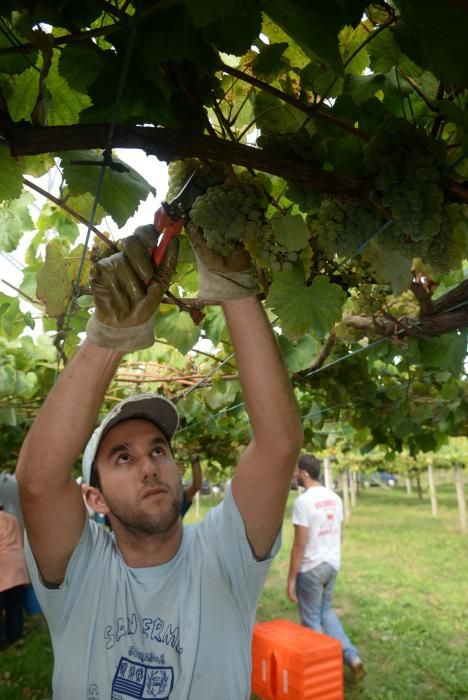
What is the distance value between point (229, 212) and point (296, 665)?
4529 mm

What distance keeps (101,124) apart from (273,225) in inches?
19.3

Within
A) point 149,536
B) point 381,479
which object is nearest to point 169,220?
point 149,536

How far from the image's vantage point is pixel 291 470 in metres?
1.79

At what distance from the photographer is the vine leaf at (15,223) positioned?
2117mm

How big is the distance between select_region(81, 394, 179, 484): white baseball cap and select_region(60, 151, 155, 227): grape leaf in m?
0.78

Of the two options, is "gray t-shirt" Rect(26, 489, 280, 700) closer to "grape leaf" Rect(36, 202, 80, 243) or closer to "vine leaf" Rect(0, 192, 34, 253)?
"vine leaf" Rect(0, 192, 34, 253)

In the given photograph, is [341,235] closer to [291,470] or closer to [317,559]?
[291,470]

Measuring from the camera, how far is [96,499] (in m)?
2.07

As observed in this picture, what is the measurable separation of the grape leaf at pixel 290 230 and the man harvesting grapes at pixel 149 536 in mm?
130

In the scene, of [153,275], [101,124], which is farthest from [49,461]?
[101,124]

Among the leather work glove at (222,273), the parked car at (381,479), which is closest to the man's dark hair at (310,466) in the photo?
the leather work glove at (222,273)

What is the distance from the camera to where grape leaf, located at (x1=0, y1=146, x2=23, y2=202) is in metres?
1.30

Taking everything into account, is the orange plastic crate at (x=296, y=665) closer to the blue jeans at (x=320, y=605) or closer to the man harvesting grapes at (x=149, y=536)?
the blue jeans at (x=320, y=605)

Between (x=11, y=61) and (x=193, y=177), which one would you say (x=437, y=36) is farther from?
(x=11, y=61)
